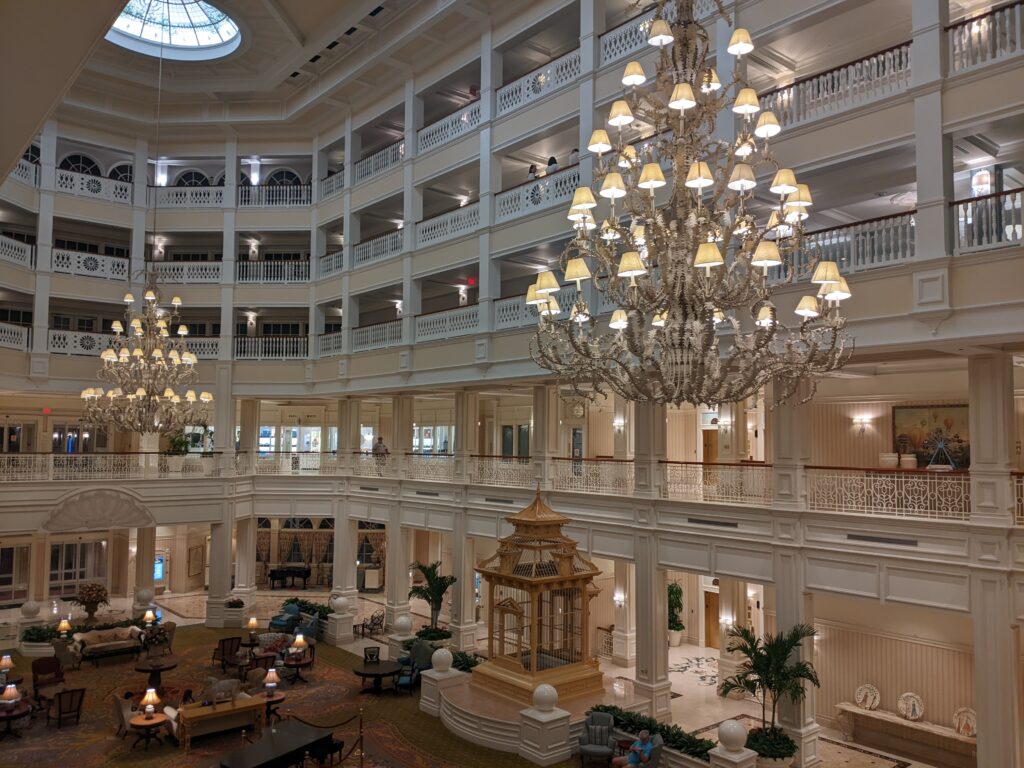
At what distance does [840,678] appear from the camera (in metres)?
15.6

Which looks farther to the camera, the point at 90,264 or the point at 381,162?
the point at 90,264

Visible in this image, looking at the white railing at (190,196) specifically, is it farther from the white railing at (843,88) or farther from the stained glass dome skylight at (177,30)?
the white railing at (843,88)

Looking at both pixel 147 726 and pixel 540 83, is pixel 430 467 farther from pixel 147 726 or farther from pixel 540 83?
pixel 540 83

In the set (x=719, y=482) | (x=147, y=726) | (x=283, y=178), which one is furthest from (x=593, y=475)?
(x=283, y=178)

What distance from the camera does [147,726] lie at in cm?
1277

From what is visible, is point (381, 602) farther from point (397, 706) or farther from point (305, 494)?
point (397, 706)

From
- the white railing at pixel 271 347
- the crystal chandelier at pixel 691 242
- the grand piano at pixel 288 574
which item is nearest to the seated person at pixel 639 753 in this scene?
the crystal chandelier at pixel 691 242

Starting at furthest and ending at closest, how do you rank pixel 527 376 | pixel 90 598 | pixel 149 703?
pixel 90 598 < pixel 527 376 < pixel 149 703

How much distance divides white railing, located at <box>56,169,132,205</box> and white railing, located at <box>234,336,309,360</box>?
554 centimetres

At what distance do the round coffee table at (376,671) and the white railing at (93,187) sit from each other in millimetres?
16566

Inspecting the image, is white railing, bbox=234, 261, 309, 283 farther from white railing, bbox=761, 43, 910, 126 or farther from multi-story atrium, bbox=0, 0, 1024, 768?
white railing, bbox=761, 43, 910, 126

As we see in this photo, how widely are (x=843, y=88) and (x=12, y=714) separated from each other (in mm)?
17186

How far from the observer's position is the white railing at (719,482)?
13609 millimetres

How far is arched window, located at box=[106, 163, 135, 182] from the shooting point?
25.2 meters
